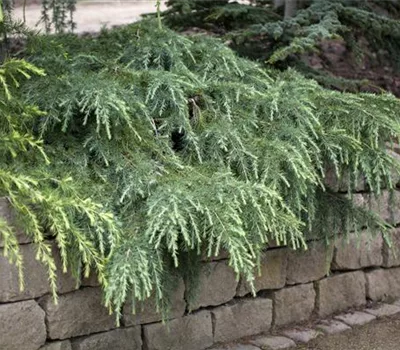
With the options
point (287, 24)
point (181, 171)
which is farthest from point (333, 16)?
point (181, 171)

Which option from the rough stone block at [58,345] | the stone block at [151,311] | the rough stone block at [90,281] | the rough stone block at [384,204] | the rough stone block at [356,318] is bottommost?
the rough stone block at [356,318]

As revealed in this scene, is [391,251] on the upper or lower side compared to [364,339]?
upper

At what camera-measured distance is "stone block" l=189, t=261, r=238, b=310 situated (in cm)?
317

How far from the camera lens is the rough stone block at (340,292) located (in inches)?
147

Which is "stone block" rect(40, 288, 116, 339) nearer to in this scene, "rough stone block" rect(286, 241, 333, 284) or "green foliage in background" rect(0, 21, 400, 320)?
"green foliage in background" rect(0, 21, 400, 320)

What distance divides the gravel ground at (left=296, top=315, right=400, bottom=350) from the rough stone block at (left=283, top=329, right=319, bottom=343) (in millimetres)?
31

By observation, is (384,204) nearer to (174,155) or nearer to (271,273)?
(271,273)

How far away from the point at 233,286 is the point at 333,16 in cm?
180

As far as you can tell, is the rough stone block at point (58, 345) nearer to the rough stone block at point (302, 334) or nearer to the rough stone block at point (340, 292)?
the rough stone block at point (302, 334)

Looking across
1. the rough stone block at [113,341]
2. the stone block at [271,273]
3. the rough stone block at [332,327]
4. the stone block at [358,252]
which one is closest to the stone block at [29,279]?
the rough stone block at [113,341]

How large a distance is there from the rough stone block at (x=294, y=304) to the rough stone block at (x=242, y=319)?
0.19 ft

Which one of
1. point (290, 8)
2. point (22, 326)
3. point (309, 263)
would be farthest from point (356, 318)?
point (290, 8)

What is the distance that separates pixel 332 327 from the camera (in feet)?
12.0

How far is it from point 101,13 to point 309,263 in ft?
19.1
